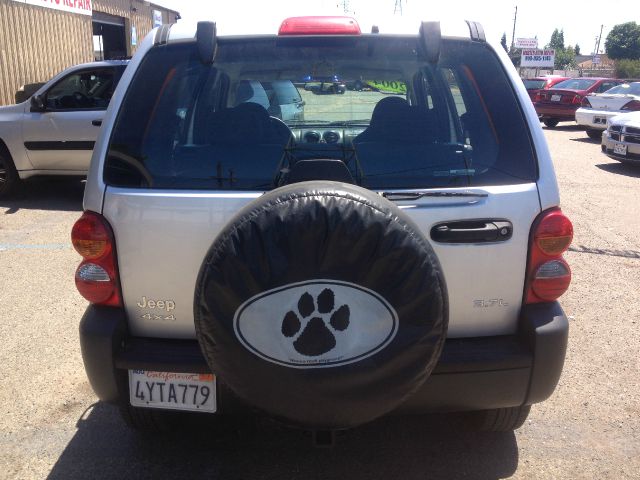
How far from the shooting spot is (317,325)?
212cm

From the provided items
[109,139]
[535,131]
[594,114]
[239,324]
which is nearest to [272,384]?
[239,324]

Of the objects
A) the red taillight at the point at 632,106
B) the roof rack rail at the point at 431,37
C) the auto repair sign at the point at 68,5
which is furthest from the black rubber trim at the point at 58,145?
the red taillight at the point at 632,106

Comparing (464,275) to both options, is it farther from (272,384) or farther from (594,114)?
(594,114)

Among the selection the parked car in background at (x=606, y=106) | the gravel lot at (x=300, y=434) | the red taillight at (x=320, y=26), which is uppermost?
the red taillight at (x=320, y=26)

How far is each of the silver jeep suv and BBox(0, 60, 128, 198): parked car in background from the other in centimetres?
595

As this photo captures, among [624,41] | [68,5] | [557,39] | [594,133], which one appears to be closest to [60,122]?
[68,5]

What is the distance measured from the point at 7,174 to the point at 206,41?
23.1ft

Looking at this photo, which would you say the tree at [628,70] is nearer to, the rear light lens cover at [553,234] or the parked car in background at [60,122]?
the parked car in background at [60,122]

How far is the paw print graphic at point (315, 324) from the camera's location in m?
2.12

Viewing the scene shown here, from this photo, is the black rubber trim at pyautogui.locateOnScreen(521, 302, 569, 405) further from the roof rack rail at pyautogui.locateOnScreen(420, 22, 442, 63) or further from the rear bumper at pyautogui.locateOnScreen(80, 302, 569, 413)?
the roof rack rail at pyautogui.locateOnScreen(420, 22, 442, 63)

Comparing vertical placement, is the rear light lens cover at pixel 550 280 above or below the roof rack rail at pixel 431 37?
below

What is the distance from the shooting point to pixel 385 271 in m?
2.10

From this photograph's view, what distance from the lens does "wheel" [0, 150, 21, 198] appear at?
8695mm

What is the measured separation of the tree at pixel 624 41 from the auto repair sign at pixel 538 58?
3399cm
